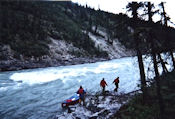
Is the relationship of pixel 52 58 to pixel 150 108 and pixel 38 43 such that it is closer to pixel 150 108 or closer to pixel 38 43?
pixel 38 43

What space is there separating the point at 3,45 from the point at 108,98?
131 ft

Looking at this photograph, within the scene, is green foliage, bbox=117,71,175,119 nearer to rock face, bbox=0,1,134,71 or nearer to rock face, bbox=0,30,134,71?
rock face, bbox=0,1,134,71

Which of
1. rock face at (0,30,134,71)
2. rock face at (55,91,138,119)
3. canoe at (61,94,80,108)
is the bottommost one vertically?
rock face at (55,91,138,119)

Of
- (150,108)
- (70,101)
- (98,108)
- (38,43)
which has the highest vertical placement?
(38,43)

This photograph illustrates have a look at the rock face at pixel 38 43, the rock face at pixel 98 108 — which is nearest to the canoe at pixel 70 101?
the rock face at pixel 98 108

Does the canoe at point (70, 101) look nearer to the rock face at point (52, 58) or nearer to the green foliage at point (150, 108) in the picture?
the green foliage at point (150, 108)

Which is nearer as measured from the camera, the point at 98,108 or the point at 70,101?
the point at 98,108

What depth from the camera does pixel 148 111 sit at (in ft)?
32.5

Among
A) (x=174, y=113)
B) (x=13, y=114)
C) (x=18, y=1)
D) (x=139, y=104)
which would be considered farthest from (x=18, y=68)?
(x=18, y=1)

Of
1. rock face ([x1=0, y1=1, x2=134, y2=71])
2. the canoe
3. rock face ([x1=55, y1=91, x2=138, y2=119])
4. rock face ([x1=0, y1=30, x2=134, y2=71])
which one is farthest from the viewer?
rock face ([x1=0, y1=1, x2=134, y2=71])

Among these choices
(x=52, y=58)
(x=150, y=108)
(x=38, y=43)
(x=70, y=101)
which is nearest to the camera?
(x=150, y=108)

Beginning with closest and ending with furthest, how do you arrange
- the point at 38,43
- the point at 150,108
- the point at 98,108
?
the point at 150,108
the point at 98,108
the point at 38,43

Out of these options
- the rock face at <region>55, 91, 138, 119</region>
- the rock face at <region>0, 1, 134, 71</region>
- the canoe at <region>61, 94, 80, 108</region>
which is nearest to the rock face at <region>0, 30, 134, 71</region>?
the rock face at <region>0, 1, 134, 71</region>

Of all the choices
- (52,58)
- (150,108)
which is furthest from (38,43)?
(150,108)
